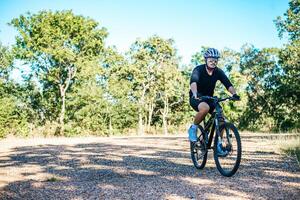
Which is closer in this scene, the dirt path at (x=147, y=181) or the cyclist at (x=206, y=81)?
the dirt path at (x=147, y=181)

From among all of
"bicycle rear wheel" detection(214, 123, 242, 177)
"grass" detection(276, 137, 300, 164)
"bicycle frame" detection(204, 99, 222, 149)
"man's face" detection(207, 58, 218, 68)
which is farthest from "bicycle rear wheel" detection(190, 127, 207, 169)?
"grass" detection(276, 137, 300, 164)

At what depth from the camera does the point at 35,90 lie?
4150 cm

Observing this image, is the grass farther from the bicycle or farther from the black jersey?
the black jersey

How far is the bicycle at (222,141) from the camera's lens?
532 cm

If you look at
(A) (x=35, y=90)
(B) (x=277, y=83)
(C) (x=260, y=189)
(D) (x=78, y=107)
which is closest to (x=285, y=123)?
(B) (x=277, y=83)

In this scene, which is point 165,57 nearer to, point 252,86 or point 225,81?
point 252,86

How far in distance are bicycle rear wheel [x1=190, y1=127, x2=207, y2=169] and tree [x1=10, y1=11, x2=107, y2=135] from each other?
31.7 m

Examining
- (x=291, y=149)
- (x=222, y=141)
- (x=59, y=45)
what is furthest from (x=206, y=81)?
(x=59, y=45)

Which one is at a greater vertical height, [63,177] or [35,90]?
[35,90]

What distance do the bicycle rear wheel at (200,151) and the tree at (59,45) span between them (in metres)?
31.7

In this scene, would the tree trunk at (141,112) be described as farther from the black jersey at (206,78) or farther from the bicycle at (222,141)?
the black jersey at (206,78)

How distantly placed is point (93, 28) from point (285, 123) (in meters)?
25.5

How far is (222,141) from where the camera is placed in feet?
18.6

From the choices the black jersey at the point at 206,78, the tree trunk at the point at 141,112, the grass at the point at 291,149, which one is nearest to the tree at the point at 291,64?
the tree trunk at the point at 141,112
